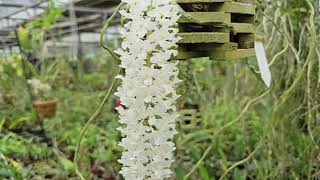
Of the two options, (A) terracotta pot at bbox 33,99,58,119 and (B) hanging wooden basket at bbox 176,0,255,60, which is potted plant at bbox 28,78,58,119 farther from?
(B) hanging wooden basket at bbox 176,0,255,60

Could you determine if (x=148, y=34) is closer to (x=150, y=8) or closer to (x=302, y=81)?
(x=150, y=8)

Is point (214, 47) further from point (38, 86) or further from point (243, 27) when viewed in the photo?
point (38, 86)

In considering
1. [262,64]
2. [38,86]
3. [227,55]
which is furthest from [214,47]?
[38,86]

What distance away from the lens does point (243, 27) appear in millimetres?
1081

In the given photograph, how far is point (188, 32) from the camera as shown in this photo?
104 cm

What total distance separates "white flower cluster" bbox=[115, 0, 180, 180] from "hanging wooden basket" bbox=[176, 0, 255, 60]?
91 millimetres

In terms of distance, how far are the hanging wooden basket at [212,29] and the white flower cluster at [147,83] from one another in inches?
3.6

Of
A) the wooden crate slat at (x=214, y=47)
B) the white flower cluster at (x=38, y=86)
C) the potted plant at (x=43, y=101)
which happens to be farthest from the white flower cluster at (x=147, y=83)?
the white flower cluster at (x=38, y=86)

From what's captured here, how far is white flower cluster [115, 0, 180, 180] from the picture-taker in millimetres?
891

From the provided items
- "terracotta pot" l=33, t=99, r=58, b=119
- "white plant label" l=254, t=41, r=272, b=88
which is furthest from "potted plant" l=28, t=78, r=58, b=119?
"white plant label" l=254, t=41, r=272, b=88

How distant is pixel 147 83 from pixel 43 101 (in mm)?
2693

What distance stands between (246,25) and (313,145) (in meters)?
0.72

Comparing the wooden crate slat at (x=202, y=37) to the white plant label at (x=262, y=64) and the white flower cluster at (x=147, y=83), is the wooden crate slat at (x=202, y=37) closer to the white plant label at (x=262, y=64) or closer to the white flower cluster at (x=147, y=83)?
the white flower cluster at (x=147, y=83)

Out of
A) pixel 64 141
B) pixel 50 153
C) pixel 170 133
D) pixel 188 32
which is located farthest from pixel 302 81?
pixel 64 141
